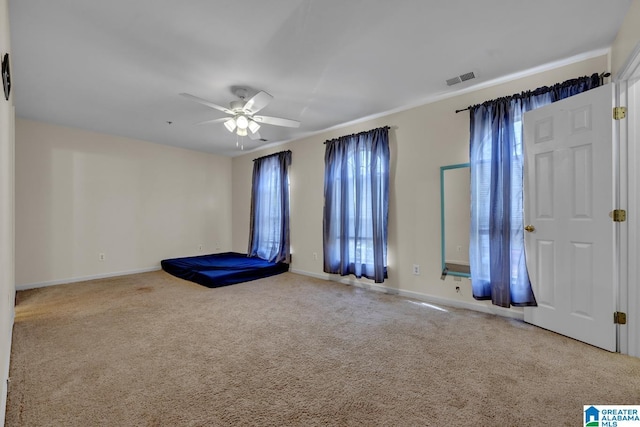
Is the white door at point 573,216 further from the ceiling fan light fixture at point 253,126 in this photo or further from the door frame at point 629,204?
the ceiling fan light fixture at point 253,126

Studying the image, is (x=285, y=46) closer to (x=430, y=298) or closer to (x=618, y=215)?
(x=618, y=215)

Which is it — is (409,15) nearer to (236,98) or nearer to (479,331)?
(236,98)

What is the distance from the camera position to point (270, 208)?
5.40 metres

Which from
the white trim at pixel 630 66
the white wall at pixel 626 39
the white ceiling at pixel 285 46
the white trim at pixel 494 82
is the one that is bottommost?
the white trim at pixel 630 66

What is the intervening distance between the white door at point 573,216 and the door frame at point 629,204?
0.06 meters

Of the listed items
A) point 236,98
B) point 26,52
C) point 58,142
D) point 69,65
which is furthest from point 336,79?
point 58,142

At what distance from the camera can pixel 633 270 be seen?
2055 millimetres

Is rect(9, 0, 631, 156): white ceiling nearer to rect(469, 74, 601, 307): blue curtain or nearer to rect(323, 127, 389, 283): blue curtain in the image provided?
rect(469, 74, 601, 307): blue curtain

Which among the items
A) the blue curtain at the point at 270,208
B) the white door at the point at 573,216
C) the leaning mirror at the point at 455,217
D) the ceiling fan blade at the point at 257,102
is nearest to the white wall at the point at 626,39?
the white door at the point at 573,216

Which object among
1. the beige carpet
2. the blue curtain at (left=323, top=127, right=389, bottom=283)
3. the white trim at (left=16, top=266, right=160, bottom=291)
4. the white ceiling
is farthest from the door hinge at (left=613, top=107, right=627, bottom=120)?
the white trim at (left=16, top=266, right=160, bottom=291)

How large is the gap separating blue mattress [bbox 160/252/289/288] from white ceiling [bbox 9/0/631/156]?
2.48 m

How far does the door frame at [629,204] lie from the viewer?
204 centimetres

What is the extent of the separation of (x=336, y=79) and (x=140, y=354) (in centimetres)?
306

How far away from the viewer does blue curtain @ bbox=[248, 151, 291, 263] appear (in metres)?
5.09
